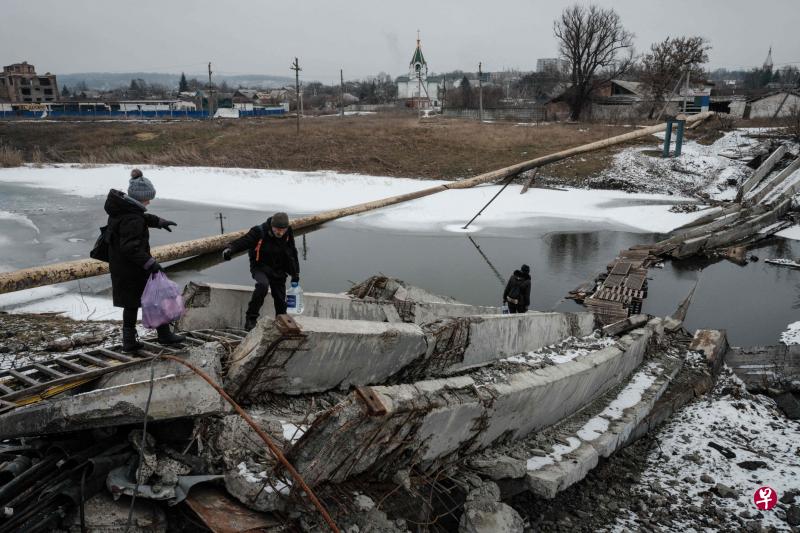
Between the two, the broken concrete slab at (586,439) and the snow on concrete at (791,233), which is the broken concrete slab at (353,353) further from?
the snow on concrete at (791,233)

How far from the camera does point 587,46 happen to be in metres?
45.5

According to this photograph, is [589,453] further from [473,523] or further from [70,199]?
[70,199]

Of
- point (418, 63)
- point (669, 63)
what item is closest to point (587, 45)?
point (669, 63)

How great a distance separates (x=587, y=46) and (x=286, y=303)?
4694 cm

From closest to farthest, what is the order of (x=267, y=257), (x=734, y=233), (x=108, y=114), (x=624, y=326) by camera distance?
(x=267, y=257) → (x=624, y=326) → (x=734, y=233) → (x=108, y=114)

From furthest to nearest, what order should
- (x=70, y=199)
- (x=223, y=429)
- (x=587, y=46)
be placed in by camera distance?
(x=587, y=46)
(x=70, y=199)
(x=223, y=429)

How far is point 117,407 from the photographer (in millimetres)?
3254

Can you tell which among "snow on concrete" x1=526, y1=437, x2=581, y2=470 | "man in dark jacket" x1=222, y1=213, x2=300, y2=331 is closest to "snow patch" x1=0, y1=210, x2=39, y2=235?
"man in dark jacket" x1=222, y1=213, x2=300, y2=331

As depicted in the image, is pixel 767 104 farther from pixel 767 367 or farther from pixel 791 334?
pixel 767 367

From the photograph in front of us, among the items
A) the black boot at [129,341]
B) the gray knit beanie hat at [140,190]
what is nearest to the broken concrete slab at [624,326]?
the black boot at [129,341]

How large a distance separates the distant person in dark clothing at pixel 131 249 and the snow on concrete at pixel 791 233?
1854 cm

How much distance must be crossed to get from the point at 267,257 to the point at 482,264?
8.10m

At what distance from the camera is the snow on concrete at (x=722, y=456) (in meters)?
4.71

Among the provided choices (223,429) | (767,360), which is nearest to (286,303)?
(223,429)
